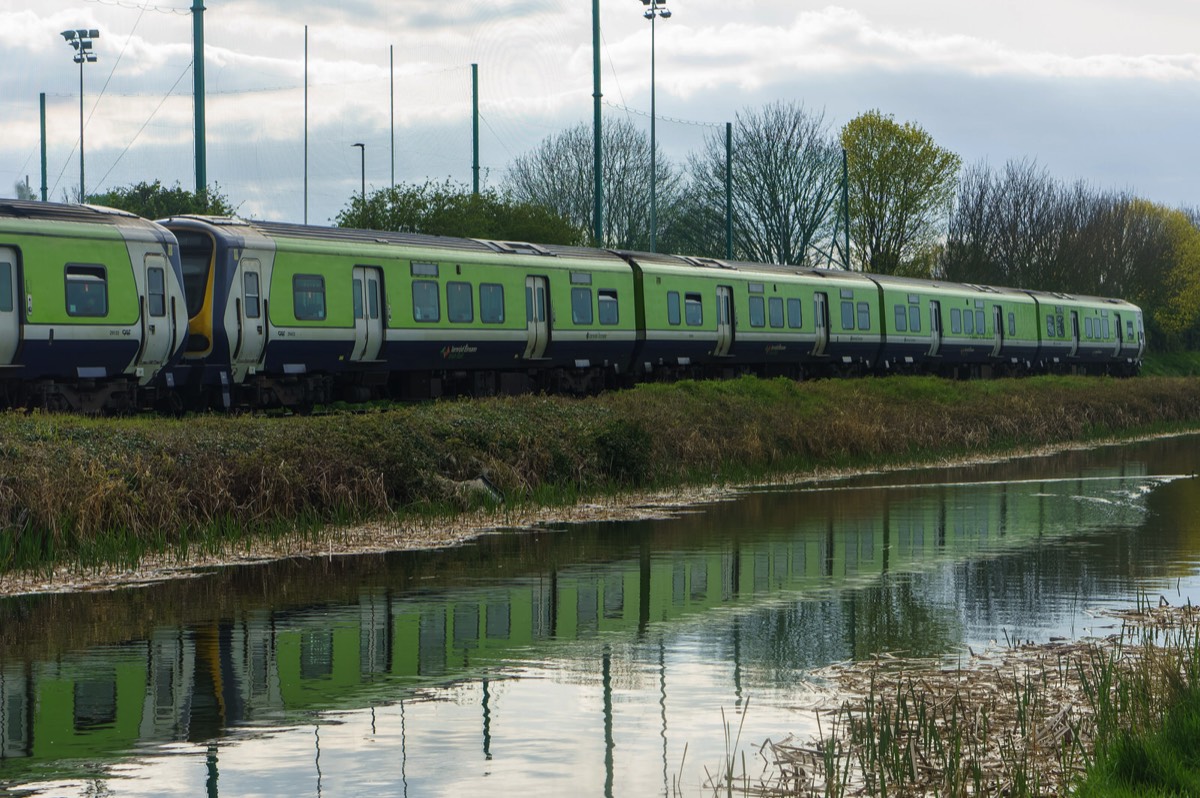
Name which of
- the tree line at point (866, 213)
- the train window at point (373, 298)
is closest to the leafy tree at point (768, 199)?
the tree line at point (866, 213)

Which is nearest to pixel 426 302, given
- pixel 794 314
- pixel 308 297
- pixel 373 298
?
pixel 373 298

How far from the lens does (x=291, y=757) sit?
8703mm

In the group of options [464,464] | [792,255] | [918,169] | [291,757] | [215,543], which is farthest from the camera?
[918,169]

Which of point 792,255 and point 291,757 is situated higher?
point 792,255

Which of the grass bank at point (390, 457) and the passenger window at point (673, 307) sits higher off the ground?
the passenger window at point (673, 307)

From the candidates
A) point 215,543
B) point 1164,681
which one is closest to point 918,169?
point 215,543

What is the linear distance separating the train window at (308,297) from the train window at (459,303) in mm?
3572

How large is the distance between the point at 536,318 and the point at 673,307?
19.0 feet

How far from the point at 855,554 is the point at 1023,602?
133 inches

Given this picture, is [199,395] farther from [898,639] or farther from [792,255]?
[792,255]

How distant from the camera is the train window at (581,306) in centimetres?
3775

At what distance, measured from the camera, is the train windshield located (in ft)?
95.6

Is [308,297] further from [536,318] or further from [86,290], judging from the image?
[536,318]

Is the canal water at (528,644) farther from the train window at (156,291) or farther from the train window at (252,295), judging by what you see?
A: the train window at (252,295)
